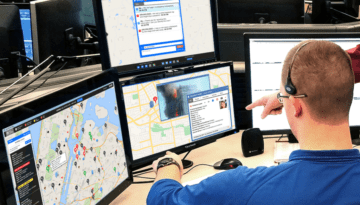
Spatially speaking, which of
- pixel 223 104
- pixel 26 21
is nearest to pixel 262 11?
pixel 223 104

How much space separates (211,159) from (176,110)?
0.91 feet

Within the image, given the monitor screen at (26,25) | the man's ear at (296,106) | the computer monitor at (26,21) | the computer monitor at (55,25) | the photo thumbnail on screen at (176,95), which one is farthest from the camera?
the monitor screen at (26,25)

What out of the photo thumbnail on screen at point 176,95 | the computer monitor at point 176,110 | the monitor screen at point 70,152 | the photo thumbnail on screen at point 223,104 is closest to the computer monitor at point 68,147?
the monitor screen at point 70,152

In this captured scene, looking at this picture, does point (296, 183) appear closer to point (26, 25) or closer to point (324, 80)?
point (324, 80)

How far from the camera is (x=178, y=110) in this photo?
142 cm

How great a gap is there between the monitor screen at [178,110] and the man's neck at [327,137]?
2.02 feet

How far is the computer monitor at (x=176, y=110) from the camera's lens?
4.39ft

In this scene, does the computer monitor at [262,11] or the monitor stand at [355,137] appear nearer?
the monitor stand at [355,137]

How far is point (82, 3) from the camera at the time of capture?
218cm

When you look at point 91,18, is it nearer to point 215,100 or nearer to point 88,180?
point 215,100

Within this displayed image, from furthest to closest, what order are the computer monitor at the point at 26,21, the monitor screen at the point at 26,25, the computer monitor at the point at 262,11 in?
1. the monitor screen at the point at 26,25
2. the computer monitor at the point at 26,21
3. the computer monitor at the point at 262,11

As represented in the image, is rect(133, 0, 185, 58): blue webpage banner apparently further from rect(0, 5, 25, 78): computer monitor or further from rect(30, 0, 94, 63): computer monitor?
rect(0, 5, 25, 78): computer monitor

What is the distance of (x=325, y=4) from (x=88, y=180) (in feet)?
8.73

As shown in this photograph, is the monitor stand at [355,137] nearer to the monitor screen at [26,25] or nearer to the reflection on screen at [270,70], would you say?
the reflection on screen at [270,70]
